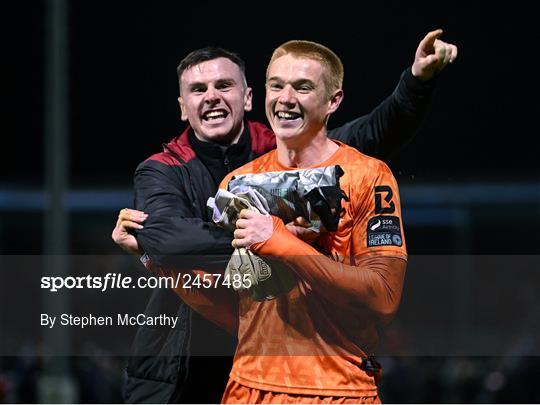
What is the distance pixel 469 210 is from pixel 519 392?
128 centimetres

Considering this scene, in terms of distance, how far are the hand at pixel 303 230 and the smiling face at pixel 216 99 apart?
454 mm

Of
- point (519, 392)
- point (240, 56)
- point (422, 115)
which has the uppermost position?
point (240, 56)

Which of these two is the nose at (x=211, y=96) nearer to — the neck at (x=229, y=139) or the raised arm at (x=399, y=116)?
the neck at (x=229, y=139)

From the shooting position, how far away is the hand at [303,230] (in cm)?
316

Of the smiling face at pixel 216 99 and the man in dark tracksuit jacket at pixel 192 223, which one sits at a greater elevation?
the smiling face at pixel 216 99

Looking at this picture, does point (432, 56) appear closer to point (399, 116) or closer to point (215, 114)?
point (399, 116)

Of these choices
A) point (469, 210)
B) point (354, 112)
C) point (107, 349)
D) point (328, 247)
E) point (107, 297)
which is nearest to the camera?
point (328, 247)

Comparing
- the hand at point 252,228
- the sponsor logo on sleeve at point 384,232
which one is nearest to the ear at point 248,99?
the hand at point 252,228

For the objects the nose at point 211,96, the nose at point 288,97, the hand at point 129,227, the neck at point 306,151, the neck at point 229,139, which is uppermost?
the nose at point 211,96

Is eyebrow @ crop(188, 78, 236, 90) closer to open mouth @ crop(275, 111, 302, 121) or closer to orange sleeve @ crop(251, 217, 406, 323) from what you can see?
open mouth @ crop(275, 111, 302, 121)

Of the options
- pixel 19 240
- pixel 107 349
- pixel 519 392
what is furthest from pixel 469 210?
pixel 19 240

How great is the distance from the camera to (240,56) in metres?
3.63

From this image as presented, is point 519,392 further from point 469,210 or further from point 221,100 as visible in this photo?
point 221,100

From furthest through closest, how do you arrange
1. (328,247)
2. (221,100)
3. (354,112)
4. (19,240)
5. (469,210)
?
(19,240)
(469,210)
(354,112)
(221,100)
(328,247)
